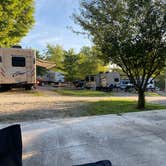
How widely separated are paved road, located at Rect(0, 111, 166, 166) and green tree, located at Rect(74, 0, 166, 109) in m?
3.78

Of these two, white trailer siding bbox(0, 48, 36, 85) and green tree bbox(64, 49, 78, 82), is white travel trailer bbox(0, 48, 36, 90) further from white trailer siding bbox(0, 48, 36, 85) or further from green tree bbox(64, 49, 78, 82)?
green tree bbox(64, 49, 78, 82)

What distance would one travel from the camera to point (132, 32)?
9.87 meters

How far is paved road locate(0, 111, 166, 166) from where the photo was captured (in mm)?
4078

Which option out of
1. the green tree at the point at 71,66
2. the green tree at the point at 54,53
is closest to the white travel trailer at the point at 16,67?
the green tree at the point at 71,66

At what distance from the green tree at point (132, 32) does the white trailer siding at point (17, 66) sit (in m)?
7.64

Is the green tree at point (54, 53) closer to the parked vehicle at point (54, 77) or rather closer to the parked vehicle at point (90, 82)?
the parked vehicle at point (54, 77)

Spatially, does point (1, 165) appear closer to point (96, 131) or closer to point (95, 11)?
point (96, 131)

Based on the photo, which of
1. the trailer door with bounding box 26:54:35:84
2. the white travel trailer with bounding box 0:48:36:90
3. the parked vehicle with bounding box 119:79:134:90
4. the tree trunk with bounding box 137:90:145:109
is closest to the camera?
the tree trunk with bounding box 137:90:145:109

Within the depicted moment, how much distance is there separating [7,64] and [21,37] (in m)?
5.06

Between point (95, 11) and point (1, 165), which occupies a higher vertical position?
point (95, 11)

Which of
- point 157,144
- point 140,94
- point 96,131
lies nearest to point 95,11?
point 140,94

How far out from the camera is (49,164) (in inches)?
154

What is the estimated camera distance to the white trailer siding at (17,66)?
16641 millimetres

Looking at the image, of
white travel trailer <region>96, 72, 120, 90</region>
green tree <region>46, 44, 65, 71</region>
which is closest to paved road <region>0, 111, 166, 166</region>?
white travel trailer <region>96, 72, 120, 90</region>
